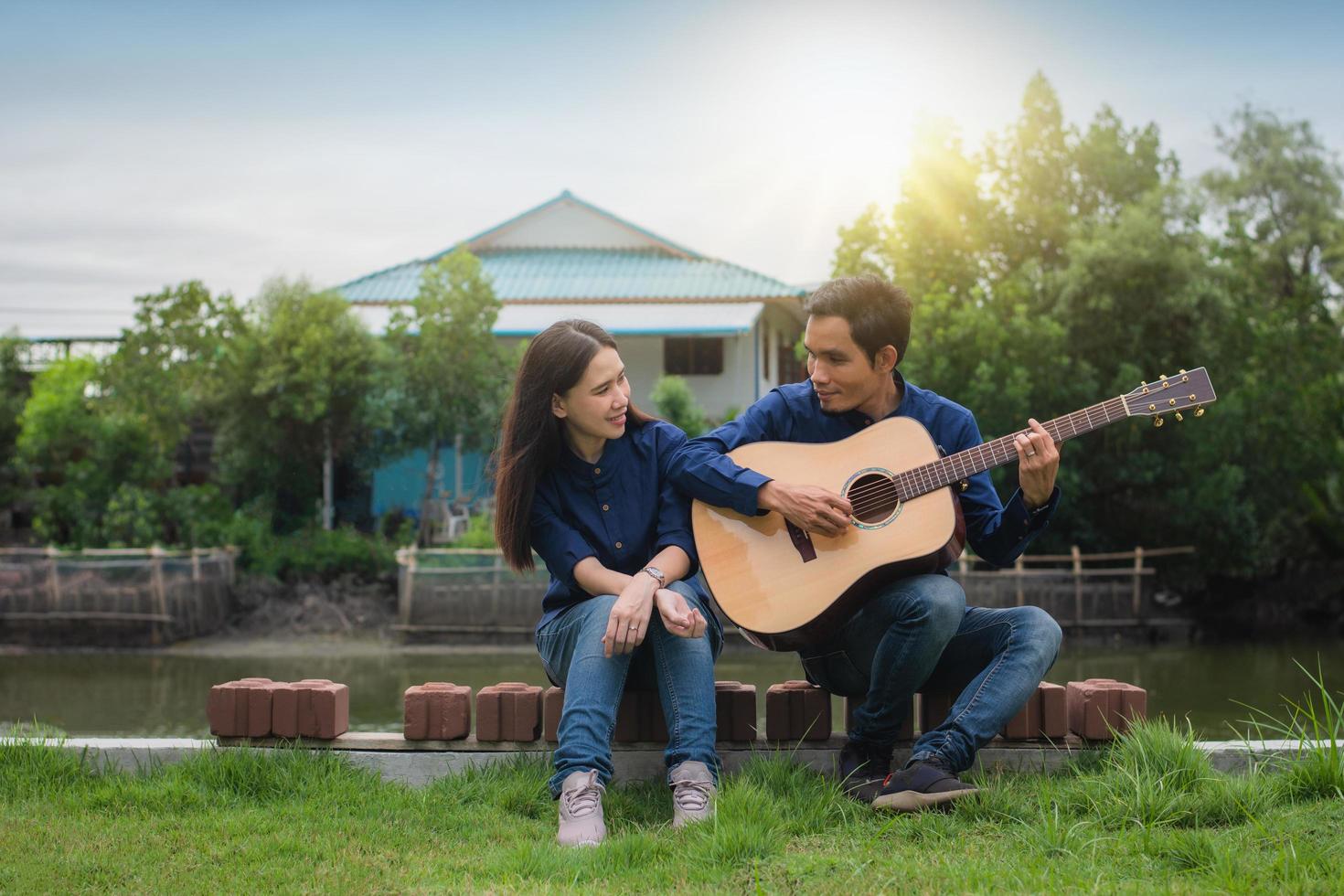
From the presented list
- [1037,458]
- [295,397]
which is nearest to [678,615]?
[1037,458]

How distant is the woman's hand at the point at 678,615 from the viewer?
3.22 meters

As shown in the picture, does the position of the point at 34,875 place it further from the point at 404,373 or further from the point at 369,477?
the point at 369,477

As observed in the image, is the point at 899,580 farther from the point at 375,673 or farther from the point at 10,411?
the point at 10,411

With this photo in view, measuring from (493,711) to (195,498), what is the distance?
14.6 metres

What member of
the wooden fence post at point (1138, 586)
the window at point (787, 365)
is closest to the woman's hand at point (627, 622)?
the wooden fence post at point (1138, 586)

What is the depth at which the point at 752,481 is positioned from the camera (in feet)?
11.2

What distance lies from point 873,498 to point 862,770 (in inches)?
30.5

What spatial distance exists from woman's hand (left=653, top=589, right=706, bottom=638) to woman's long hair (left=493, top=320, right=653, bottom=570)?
1.80ft

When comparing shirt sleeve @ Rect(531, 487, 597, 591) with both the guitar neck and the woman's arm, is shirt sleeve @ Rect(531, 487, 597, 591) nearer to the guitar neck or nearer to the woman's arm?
the woman's arm

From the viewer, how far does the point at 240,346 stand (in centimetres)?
1722

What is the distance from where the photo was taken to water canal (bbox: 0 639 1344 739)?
1034 cm

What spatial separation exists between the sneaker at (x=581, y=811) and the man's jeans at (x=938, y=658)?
0.82m

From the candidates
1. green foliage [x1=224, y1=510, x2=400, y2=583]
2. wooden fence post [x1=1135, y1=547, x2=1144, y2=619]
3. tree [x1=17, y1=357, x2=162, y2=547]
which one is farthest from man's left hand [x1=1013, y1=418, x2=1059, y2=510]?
tree [x1=17, y1=357, x2=162, y2=547]

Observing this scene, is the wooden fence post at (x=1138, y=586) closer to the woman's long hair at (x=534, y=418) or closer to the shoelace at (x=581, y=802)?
the woman's long hair at (x=534, y=418)
